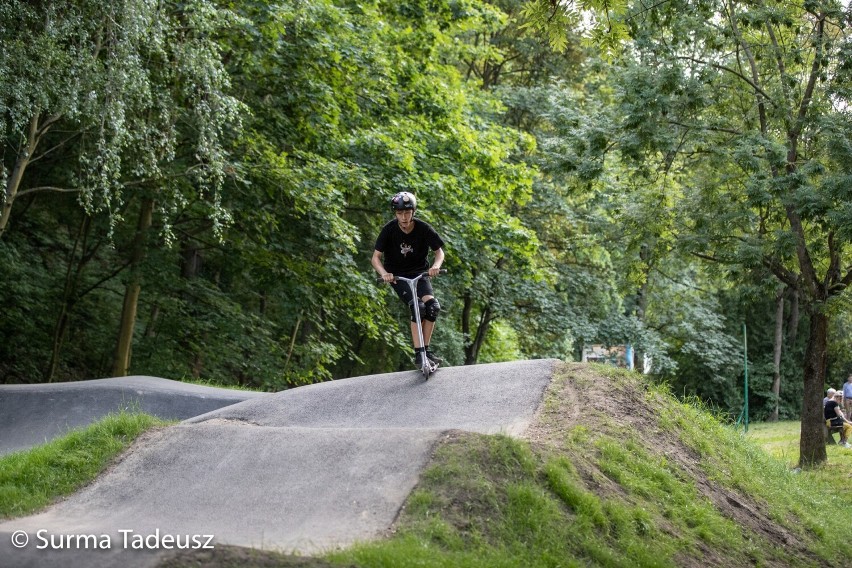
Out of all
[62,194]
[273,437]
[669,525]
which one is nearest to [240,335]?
[62,194]

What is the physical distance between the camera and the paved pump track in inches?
242

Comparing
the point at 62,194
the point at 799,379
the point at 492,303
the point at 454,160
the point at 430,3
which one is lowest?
the point at 799,379

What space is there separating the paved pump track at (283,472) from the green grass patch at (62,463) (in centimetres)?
20

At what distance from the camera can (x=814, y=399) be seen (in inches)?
632

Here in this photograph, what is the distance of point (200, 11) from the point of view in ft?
39.2

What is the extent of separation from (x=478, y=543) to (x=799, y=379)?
35122mm

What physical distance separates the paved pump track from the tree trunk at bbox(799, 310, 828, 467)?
758 centimetres

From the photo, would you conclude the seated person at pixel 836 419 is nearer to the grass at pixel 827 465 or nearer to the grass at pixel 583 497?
the grass at pixel 827 465

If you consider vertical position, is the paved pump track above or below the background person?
above

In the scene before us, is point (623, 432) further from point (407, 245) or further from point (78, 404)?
point (78, 404)

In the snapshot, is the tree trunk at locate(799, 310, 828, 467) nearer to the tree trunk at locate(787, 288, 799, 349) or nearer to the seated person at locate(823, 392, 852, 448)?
the seated person at locate(823, 392, 852, 448)

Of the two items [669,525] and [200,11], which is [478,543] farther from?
[200,11]

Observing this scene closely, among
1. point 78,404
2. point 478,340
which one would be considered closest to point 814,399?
point 78,404

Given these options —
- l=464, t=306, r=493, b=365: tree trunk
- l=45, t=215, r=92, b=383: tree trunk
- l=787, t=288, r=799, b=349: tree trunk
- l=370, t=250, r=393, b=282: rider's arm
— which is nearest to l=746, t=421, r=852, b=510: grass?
l=370, t=250, r=393, b=282: rider's arm
